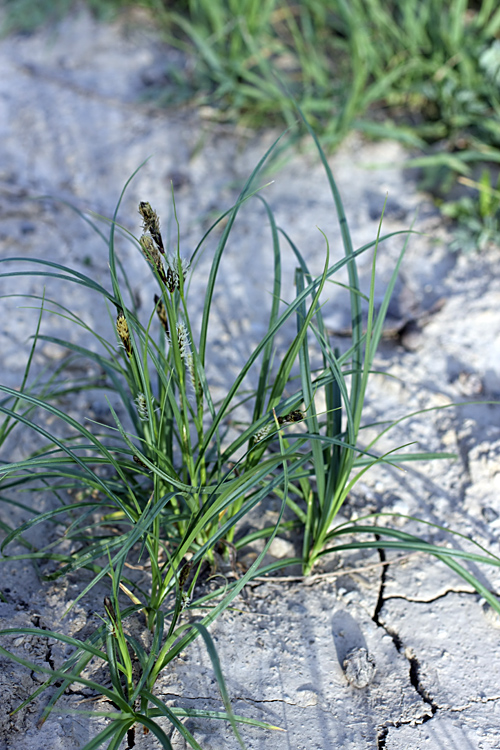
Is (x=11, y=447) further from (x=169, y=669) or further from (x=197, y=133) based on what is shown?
(x=197, y=133)

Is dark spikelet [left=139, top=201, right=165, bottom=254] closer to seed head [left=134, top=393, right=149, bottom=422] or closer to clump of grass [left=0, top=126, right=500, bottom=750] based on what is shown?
clump of grass [left=0, top=126, right=500, bottom=750]

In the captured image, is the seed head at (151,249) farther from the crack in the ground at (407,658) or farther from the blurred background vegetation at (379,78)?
the blurred background vegetation at (379,78)

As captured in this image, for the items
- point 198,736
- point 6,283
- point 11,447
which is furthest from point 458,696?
point 6,283

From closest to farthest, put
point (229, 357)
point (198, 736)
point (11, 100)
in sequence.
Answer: point (198, 736) < point (229, 357) < point (11, 100)

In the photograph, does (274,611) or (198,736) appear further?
(274,611)

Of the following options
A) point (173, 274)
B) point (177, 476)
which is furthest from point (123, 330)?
point (177, 476)

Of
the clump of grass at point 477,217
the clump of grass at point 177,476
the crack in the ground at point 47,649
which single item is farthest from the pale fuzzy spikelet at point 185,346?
the clump of grass at point 477,217

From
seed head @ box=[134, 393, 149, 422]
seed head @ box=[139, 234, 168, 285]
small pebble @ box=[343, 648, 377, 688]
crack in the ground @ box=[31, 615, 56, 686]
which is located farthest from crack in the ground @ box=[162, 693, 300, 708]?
seed head @ box=[139, 234, 168, 285]
